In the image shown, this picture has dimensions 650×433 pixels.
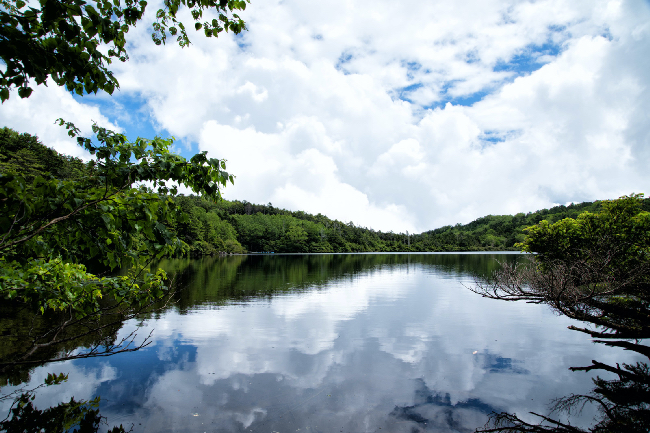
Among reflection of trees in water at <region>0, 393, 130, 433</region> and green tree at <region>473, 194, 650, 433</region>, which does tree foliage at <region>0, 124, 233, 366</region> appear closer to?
reflection of trees in water at <region>0, 393, 130, 433</region>

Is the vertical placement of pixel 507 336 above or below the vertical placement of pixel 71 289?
below

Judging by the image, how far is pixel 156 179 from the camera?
4.45m

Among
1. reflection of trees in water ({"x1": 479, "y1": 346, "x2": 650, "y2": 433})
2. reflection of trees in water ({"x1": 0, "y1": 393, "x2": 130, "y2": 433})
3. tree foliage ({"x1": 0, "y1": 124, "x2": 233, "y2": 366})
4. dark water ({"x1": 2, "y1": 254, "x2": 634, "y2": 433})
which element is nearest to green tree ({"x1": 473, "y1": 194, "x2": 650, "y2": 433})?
reflection of trees in water ({"x1": 479, "y1": 346, "x2": 650, "y2": 433})

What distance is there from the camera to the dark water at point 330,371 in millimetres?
9828

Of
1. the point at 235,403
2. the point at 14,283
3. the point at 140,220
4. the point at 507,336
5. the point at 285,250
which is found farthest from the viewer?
the point at 285,250

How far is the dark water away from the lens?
32.2ft

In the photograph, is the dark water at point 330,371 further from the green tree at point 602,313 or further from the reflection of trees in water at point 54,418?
the green tree at point 602,313

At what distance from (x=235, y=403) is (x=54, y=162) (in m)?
68.1

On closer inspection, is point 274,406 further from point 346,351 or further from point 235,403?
point 346,351

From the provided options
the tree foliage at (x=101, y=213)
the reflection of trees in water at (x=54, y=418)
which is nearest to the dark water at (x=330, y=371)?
the reflection of trees in water at (x=54, y=418)

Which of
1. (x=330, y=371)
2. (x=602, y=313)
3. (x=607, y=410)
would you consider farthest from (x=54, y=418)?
(x=602, y=313)

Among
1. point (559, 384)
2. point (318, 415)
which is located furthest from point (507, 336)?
point (318, 415)

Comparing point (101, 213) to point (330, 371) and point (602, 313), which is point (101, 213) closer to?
point (330, 371)

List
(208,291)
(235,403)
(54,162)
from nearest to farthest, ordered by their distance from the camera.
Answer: (235,403)
(208,291)
(54,162)
